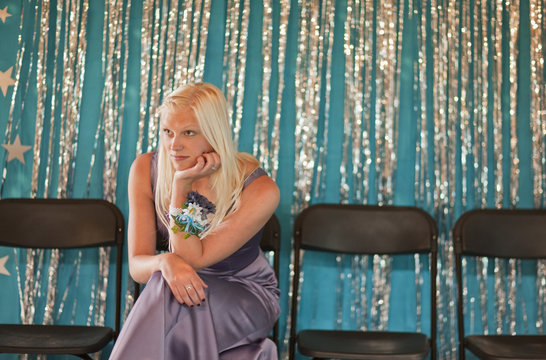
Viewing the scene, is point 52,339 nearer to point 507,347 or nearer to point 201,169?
point 201,169

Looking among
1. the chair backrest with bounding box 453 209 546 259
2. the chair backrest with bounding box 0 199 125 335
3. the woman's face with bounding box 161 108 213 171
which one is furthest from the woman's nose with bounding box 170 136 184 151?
the chair backrest with bounding box 453 209 546 259

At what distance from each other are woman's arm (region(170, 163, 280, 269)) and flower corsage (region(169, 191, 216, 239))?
0.09 ft

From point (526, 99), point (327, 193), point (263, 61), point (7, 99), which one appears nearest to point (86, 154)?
point (7, 99)

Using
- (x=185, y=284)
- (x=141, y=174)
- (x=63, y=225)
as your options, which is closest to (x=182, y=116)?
(x=141, y=174)

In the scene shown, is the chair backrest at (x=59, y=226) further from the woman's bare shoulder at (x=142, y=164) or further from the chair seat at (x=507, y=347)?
the chair seat at (x=507, y=347)

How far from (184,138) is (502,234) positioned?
160cm

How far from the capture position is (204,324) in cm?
206

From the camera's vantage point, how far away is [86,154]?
3152 mm

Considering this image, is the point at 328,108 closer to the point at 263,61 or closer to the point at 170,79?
the point at 263,61

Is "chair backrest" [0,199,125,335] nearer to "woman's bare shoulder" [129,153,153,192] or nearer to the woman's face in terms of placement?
"woman's bare shoulder" [129,153,153,192]

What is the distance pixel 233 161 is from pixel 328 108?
874 mm

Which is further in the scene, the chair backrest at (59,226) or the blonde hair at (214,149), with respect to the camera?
the chair backrest at (59,226)

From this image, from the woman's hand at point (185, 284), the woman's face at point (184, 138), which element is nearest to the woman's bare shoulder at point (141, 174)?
the woman's face at point (184, 138)

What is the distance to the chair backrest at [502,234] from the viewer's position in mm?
2965
